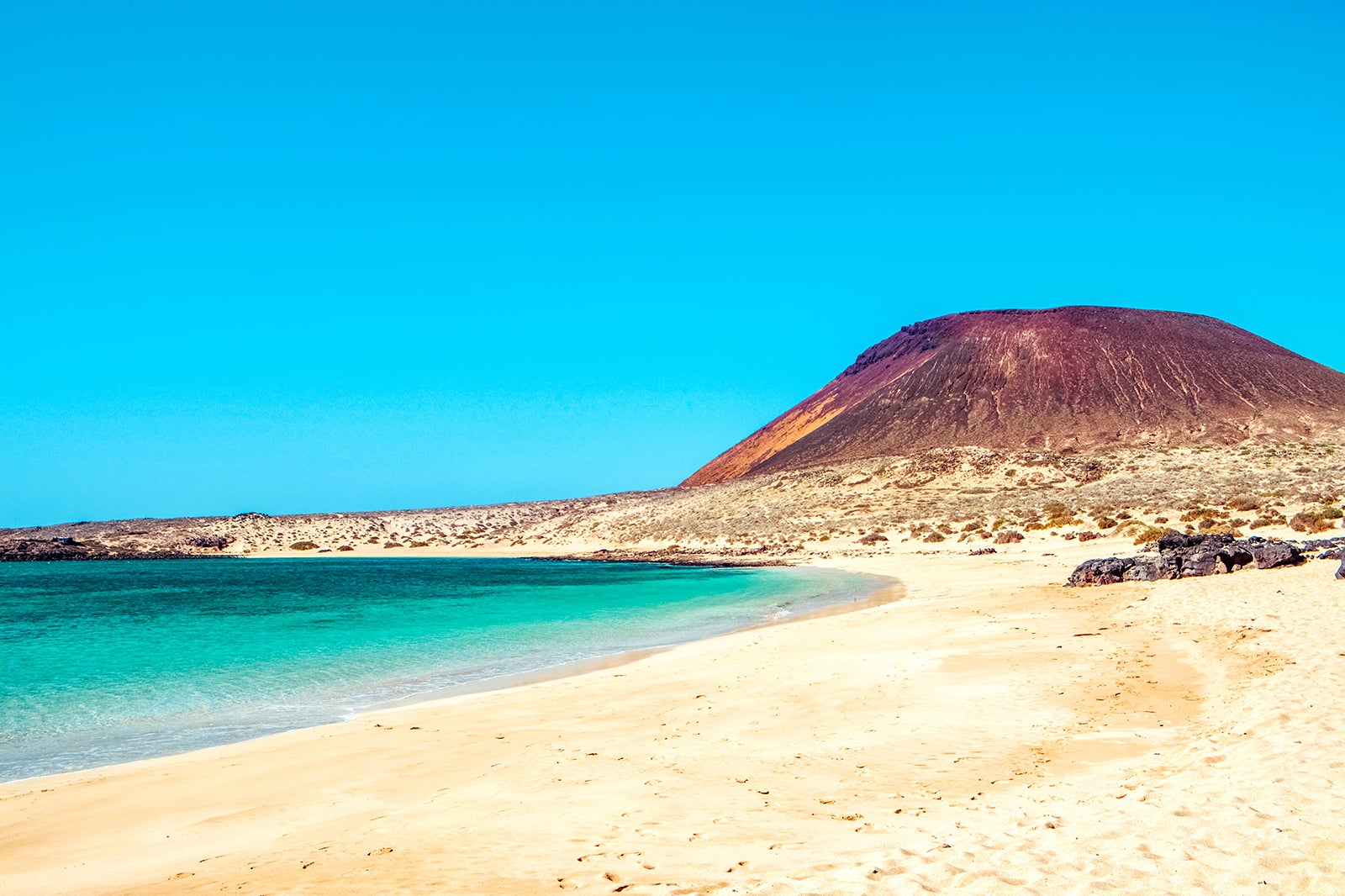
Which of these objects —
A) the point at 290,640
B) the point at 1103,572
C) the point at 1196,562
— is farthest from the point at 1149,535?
the point at 290,640

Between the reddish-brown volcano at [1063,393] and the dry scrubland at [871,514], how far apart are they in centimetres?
1062

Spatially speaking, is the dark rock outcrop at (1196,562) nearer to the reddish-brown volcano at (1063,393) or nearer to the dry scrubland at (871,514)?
the dry scrubland at (871,514)

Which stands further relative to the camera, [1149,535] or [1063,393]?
[1063,393]

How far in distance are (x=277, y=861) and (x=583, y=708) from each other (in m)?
5.37

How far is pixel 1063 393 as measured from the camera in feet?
276

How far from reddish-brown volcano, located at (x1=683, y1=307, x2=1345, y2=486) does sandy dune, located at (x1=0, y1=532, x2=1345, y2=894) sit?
203ft

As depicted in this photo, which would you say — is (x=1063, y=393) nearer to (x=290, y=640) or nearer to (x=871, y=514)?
(x=871, y=514)

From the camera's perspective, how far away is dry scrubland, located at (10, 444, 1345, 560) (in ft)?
124

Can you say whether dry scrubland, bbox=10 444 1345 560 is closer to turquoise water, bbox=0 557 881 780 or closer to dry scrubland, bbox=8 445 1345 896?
turquoise water, bbox=0 557 881 780

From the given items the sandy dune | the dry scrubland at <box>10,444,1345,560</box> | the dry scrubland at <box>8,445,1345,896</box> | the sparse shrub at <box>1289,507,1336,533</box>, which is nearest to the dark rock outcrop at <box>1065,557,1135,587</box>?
the dry scrubland at <box>8,445,1345,896</box>

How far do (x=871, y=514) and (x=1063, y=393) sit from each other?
42.9m

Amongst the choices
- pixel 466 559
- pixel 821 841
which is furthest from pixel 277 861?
pixel 466 559

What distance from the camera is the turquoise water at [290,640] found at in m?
11.5

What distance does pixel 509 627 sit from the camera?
70.3 ft
